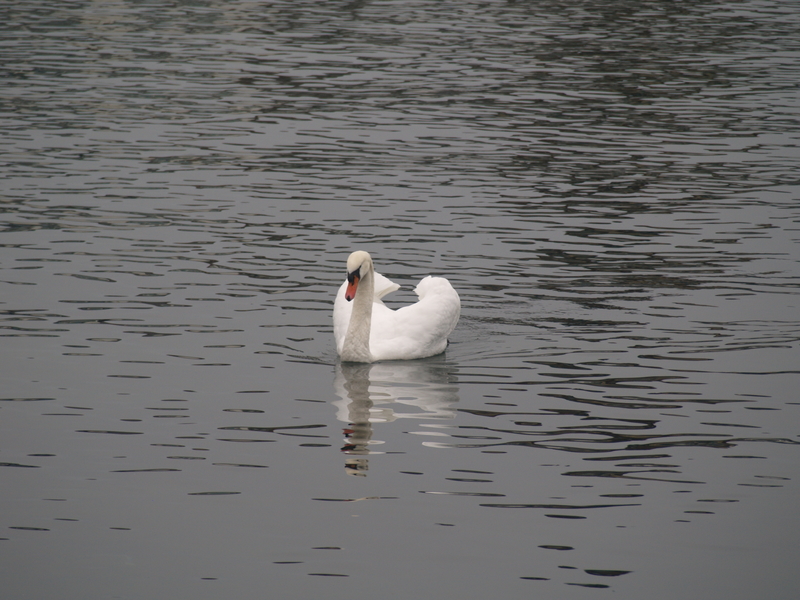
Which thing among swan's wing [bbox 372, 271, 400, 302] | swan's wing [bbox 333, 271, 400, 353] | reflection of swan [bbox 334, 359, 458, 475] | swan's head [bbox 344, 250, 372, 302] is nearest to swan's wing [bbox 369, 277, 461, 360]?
reflection of swan [bbox 334, 359, 458, 475]

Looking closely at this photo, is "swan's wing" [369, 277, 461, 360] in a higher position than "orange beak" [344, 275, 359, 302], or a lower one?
lower

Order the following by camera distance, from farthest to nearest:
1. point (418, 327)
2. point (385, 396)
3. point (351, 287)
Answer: point (418, 327)
point (351, 287)
point (385, 396)

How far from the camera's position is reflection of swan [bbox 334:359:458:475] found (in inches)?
439

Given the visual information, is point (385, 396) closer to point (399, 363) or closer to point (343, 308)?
point (399, 363)

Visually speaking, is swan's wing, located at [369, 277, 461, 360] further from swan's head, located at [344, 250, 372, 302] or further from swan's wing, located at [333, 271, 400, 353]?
swan's head, located at [344, 250, 372, 302]

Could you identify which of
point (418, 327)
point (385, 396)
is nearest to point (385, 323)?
point (418, 327)

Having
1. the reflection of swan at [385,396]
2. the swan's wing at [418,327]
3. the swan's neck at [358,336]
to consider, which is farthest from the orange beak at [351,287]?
the reflection of swan at [385,396]

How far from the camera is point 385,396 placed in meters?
12.4

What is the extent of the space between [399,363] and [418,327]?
450 millimetres

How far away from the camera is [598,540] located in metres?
8.99

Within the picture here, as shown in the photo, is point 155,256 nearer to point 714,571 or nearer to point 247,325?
point 247,325

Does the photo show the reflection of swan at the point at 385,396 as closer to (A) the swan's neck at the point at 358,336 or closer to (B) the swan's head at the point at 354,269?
(A) the swan's neck at the point at 358,336

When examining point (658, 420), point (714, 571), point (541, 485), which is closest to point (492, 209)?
point (658, 420)

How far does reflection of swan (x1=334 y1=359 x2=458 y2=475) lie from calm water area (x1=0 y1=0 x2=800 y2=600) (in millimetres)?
45
